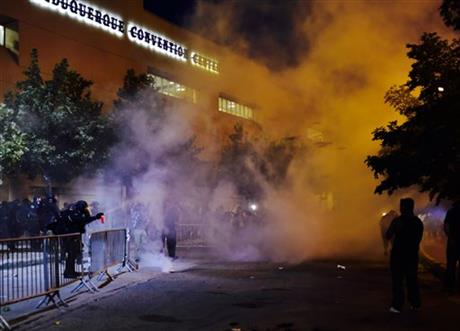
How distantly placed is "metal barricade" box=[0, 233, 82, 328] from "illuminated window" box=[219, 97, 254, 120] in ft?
56.7

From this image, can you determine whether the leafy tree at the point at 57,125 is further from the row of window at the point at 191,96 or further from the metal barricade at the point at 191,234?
the row of window at the point at 191,96

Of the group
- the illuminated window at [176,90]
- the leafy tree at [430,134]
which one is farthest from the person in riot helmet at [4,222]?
the illuminated window at [176,90]

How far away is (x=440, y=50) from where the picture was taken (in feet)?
30.6

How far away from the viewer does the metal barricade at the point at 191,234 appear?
19.2 metres

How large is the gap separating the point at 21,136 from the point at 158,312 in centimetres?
999

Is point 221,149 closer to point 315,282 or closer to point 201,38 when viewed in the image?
point 201,38

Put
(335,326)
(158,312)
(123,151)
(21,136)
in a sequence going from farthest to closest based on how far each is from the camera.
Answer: (123,151) < (21,136) < (158,312) < (335,326)

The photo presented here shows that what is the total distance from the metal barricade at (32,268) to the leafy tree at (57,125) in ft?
28.2

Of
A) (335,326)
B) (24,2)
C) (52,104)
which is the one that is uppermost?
(24,2)

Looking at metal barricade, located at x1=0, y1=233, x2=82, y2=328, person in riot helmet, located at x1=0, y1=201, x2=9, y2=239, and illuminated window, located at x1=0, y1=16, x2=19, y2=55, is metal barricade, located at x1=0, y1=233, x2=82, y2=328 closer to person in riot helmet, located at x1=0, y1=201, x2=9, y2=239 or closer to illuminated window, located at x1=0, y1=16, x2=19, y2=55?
person in riot helmet, located at x1=0, y1=201, x2=9, y2=239

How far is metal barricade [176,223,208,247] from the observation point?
62.9 feet

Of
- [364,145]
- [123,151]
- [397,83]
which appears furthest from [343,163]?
[123,151]

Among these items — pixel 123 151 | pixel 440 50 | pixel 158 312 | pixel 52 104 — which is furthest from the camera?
pixel 123 151

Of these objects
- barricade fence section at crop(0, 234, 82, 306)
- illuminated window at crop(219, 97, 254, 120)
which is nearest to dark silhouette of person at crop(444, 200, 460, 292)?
barricade fence section at crop(0, 234, 82, 306)
